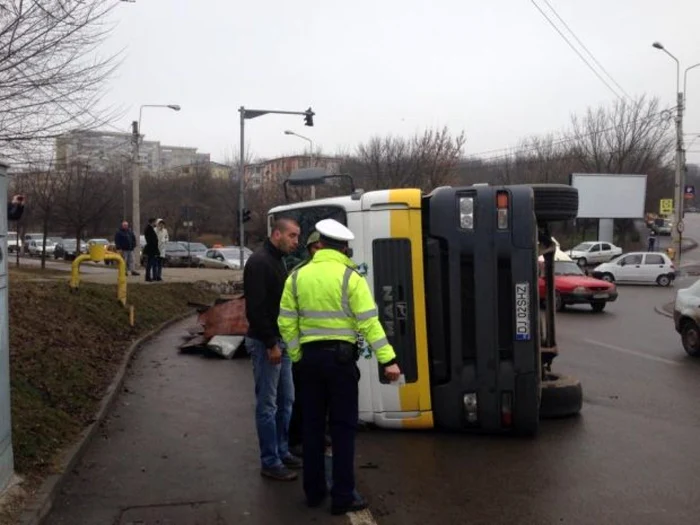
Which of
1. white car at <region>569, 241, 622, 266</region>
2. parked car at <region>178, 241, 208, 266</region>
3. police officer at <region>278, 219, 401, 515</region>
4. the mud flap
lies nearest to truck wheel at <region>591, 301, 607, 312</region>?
the mud flap

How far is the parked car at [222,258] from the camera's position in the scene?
34.7 meters

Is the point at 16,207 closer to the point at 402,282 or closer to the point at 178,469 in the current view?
the point at 178,469

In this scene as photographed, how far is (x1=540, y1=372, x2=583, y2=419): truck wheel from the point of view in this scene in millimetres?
7460

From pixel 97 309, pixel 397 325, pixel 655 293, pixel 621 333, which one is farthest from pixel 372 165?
pixel 397 325

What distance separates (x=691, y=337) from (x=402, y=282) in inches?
317

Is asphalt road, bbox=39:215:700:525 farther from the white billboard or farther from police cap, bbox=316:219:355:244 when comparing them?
the white billboard

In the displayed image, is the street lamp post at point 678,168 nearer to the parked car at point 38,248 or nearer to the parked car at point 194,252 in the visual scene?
the parked car at point 194,252

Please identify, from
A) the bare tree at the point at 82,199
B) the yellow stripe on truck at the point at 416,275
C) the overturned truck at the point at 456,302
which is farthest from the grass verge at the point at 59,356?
the bare tree at the point at 82,199

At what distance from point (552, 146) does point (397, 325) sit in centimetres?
6291

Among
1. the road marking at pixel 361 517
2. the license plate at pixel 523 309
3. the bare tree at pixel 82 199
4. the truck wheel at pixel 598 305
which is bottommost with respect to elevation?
the truck wheel at pixel 598 305

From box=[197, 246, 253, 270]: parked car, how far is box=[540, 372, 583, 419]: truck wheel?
2731 centimetres

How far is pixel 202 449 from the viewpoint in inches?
251

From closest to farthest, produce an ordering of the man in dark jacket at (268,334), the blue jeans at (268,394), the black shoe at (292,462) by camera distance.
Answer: the man in dark jacket at (268,334) → the blue jeans at (268,394) → the black shoe at (292,462)

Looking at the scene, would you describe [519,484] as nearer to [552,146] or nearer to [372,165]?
[372,165]
